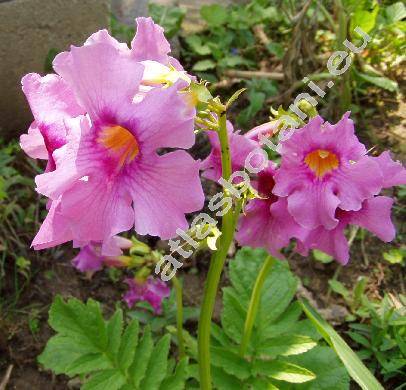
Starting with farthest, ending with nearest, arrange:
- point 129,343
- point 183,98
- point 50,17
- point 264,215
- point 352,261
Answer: point 50,17 < point 352,261 < point 129,343 < point 264,215 < point 183,98

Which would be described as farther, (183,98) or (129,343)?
(129,343)

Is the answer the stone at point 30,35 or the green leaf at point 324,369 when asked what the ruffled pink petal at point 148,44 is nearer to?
the green leaf at point 324,369

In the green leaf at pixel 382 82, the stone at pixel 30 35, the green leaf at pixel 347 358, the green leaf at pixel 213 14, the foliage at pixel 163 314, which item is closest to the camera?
the green leaf at pixel 347 358

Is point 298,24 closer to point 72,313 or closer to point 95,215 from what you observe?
point 72,313

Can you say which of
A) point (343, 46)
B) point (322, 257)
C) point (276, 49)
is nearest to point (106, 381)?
point (322, 257)

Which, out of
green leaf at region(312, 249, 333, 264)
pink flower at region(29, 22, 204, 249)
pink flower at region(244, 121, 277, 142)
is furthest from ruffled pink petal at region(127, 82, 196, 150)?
green leaf at region(312, 249, 333, 264)

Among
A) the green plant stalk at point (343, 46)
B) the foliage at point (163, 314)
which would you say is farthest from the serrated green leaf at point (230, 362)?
the green plant stalk at point (343, 46)

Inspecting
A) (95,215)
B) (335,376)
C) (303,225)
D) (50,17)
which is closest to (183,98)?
(95,215)
